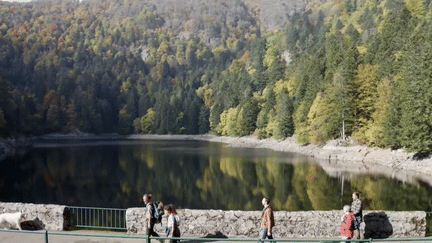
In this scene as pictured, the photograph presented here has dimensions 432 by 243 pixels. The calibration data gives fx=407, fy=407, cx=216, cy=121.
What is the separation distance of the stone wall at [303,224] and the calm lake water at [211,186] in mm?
17758

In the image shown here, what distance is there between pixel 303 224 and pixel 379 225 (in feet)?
10.8

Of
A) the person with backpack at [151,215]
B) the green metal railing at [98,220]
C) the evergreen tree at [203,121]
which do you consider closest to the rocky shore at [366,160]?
the green metal railing at [98,220]

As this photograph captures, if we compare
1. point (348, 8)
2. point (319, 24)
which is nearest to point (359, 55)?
point (319, 24)

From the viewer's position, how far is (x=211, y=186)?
4850cm

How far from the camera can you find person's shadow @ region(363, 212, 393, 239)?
17688 mm

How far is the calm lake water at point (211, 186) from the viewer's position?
127ft

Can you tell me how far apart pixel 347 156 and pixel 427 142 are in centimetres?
1713

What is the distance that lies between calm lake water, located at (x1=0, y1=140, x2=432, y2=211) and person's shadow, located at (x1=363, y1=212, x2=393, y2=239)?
1794 centimetres

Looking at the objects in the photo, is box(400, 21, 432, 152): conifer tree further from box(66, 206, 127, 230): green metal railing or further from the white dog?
the white dog

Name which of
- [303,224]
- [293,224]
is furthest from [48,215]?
[303,224]

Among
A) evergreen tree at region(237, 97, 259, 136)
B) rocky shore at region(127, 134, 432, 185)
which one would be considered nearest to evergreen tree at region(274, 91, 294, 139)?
rocky shore at region(127, 134, 432, 185)

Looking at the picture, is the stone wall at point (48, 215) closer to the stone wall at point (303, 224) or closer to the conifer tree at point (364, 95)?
the stone wall at point (303, 224)

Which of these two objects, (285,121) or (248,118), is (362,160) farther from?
(248,118)

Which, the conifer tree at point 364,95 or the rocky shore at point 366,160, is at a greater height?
the conifer tree at point 364,95
